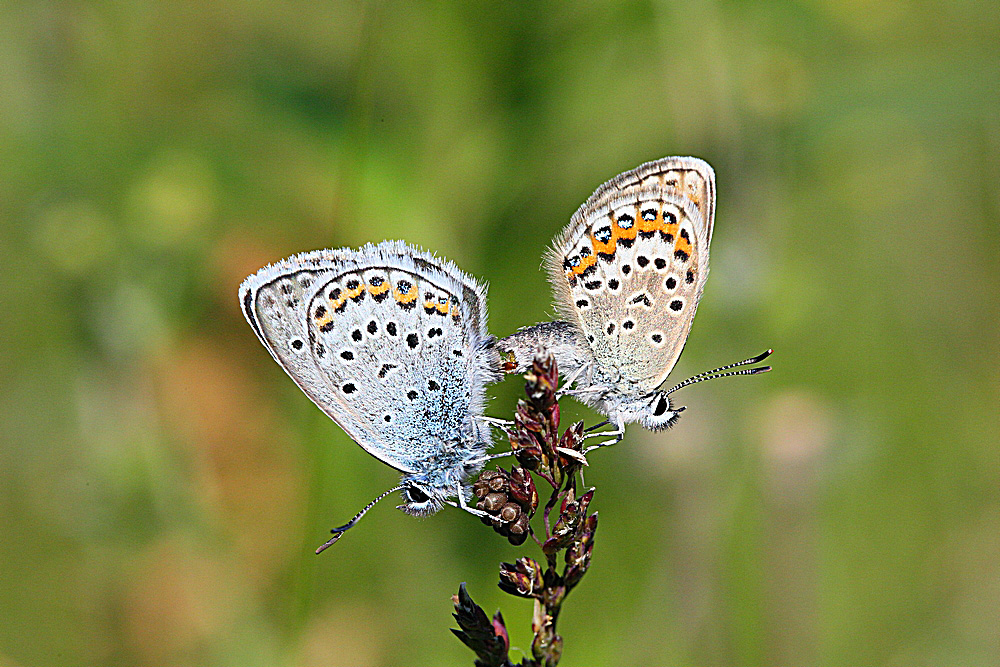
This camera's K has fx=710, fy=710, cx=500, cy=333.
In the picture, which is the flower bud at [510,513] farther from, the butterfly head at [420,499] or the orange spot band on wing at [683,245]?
the orange spot band on wing at [683,245]

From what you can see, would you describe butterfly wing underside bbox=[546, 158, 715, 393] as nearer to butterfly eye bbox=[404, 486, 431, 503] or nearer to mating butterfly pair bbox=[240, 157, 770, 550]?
mating butterfly pair bbox=[240, 157, 770, 550]

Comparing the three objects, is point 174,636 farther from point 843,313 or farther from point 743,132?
point 843,313

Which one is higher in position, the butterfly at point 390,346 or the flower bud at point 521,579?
the butterfly at point 390,346

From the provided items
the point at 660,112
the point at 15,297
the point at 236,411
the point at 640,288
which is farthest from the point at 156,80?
the point at 640,288

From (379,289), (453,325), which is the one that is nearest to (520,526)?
(453,325)

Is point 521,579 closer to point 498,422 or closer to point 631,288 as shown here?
point 498,422

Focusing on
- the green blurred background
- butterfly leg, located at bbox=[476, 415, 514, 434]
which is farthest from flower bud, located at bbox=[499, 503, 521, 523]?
the green blurred background

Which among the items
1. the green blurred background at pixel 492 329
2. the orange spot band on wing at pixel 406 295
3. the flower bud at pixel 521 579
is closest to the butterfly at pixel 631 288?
the orange spot band on wing at pixel 406 295
